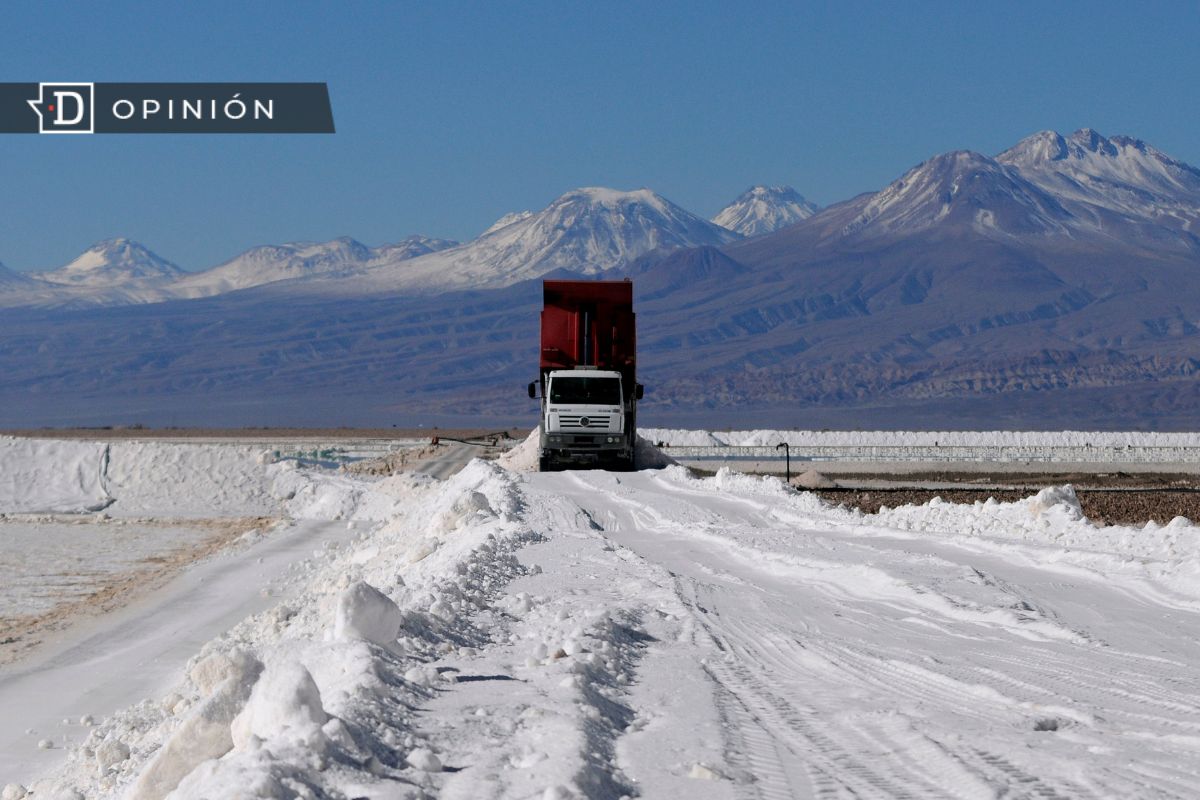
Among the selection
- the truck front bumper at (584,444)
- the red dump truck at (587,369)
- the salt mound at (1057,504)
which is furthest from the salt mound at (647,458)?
the salt mound at (1057,504)

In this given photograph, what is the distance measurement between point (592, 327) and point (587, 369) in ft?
3.30

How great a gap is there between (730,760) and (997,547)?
11621 mm

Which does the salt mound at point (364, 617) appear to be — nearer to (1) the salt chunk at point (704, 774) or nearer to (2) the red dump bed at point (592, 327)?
(1) the salt chunk at point (704, 774)

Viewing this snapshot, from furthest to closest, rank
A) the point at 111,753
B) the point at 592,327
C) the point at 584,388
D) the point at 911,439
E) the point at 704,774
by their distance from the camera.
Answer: the point at 911,439 < the point at 592,327 < the point at 584,388 < the point at 111,753 < the point at 704,774

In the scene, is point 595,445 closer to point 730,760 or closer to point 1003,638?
point 1003,638

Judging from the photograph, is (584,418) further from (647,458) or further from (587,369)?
(647,458)

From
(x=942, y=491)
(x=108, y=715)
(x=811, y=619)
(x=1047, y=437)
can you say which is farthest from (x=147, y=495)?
(x=1047, y=437)

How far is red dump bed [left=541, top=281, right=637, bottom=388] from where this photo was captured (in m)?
34.5

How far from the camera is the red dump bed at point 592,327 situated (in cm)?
3450

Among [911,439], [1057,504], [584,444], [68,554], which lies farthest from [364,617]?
[911,439]

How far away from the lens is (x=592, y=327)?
34.7 meters

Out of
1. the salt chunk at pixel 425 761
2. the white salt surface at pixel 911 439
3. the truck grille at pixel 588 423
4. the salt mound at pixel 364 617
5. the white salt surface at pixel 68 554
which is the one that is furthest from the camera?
the white salt surface at pixel 911 439

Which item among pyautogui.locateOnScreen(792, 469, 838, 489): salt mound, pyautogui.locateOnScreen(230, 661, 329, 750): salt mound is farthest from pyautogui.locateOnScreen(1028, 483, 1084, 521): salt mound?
pyautogui.locateOnScreen(792, 469, 838, 489): salt mound

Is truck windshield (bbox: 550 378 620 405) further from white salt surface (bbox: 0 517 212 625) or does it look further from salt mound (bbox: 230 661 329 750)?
salt mound (bbox: 230 661 329 750)
